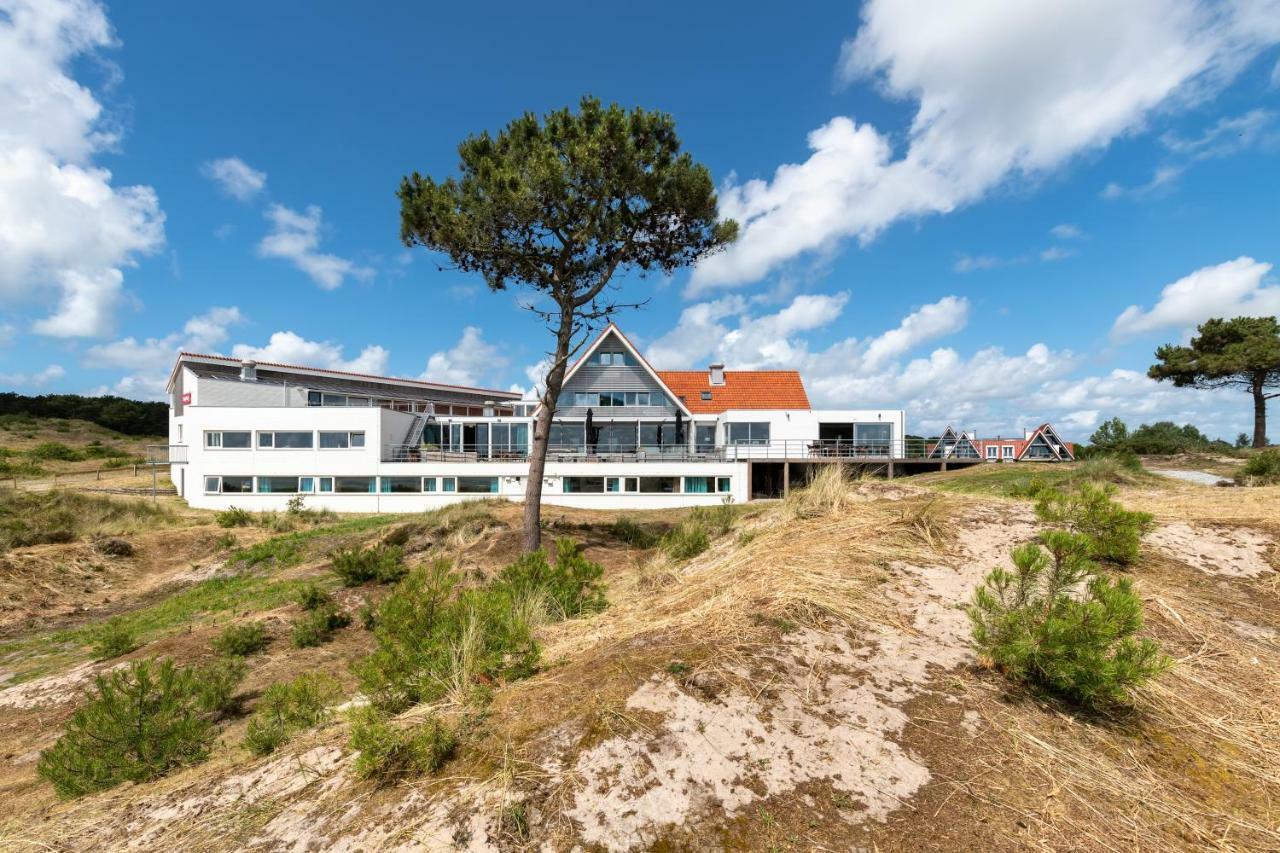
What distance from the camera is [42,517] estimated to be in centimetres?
2172

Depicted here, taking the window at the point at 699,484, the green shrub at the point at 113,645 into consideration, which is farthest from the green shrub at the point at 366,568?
the window at the point at 699,484

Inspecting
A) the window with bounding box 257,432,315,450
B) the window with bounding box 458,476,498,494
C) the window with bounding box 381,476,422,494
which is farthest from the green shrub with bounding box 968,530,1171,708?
the window with bounding box 257,432,315,450

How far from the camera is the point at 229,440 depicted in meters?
30.1

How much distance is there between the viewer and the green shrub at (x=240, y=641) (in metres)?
10.2

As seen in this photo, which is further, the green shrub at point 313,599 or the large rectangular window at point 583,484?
Answer: the large rectangular window at point 583,484

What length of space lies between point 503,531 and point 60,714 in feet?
35.1

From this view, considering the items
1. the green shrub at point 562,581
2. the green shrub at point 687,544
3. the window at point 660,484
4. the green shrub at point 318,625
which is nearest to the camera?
the green shrub at point 562,581

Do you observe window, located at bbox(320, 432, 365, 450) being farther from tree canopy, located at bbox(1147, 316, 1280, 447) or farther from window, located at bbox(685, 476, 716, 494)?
tree canopy, located at bbox(1147, 316, 1280, 447)

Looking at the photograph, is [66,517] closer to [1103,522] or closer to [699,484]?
[699,484]

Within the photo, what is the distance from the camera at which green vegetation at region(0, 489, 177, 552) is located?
20.2m

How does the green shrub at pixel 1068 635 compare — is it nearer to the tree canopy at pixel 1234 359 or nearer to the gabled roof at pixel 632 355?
the gabled roof at pixel 632 355

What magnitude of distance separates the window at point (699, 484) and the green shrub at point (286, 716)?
82.7 feet

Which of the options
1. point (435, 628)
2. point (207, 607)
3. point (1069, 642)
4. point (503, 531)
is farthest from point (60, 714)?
point (1069, 642)

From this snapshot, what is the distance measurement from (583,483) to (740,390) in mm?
12641
